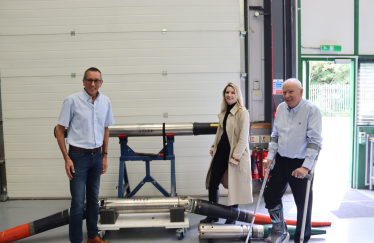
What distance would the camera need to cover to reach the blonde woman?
2955 millimetres

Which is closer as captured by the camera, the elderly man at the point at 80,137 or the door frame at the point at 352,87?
the elderly man at the point at 80,137

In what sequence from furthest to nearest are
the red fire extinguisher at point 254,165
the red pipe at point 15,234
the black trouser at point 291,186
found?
the red fire extinguisher at point 254,165 → the red pipe at point 15,234 → the black trouser at point 291,186

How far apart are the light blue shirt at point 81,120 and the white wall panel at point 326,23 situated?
3.67 meters

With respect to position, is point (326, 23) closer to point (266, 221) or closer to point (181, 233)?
point (266, 221)

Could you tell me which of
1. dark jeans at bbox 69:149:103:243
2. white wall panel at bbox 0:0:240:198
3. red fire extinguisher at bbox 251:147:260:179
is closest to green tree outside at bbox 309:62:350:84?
white wall panel at bbox 0:0:240:198

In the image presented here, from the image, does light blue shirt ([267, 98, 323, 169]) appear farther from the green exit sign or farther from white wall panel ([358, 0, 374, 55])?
white wall panel ([358, 0, 374, 55])

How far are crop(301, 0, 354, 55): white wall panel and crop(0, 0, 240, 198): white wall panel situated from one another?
1.21 meters

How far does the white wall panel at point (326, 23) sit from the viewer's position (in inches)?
177

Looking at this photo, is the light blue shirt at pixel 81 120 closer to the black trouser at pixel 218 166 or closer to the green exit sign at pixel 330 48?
the black trouser at pixel 218 166

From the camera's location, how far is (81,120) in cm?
252

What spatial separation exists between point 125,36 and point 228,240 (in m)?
3.37

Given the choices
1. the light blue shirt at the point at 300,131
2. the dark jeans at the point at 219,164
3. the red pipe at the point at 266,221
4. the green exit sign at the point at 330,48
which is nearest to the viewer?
the light blue shirt at the point at 300,131

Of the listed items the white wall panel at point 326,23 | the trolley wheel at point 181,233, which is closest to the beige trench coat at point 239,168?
the trolley wheel at point 181,233

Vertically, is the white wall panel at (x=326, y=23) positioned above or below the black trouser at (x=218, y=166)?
above
